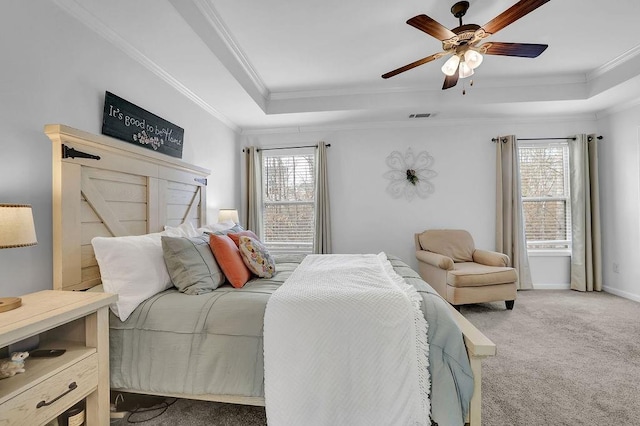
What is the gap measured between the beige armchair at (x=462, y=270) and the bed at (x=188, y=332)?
1518 mm

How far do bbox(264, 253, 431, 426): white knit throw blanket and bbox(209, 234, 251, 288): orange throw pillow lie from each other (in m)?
0.49

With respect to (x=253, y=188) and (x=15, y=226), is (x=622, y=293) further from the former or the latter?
(x=15, y=226)

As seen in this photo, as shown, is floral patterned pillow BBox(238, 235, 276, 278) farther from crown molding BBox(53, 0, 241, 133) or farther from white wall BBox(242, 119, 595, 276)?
white wall BBox(242, 119, 595, 276)

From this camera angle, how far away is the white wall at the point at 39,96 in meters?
1.45

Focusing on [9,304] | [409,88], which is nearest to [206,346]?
[9,304]

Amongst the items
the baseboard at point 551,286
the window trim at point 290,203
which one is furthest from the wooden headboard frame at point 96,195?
the baseboard at point 551,286

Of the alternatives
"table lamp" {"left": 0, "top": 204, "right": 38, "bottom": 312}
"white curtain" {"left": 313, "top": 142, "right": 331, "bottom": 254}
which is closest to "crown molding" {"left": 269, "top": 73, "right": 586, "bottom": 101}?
"white curtain" {"left": 313, "top": 142, "right": 331, "bottom": 254}

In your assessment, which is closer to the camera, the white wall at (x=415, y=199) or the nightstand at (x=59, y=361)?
the nightstand at (x=59, y=361)

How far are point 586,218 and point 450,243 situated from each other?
6.17 ft

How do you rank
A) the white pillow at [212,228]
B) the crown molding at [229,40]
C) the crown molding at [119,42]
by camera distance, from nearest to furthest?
1. the crown molding at [119,42]
2. the crown molding at [229,40]
3. the white pillow at [212,228]

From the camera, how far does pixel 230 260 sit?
74.7 inches

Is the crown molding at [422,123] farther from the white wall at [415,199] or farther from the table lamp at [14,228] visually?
the table lamp at [14,228]

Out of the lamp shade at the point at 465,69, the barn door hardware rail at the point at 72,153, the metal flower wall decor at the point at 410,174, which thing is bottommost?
the barn door hardware rail at the point at 72,153

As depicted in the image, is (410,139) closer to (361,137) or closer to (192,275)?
(361,137)
